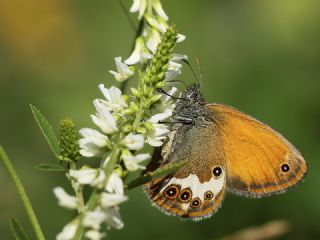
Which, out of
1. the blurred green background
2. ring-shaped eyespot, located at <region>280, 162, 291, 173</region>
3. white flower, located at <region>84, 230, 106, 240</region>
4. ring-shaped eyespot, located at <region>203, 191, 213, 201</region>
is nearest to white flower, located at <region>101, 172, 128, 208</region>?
white flower, located at <region>84, 230, 106, 240</region>

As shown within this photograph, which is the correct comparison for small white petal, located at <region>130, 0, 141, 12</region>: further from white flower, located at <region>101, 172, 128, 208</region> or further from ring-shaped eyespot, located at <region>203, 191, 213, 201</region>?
ring-shaped eyespot, located at <region>203, 191, 213, 201</region>

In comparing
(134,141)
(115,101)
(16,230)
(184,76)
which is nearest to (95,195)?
(134,141)

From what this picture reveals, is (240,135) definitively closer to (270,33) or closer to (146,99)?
(146,99)

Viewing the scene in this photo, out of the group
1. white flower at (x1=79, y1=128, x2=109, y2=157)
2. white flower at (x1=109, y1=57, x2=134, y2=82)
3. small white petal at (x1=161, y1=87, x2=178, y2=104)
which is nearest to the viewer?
white flower at (x1=79, y1=128, x2=109, y2=157)

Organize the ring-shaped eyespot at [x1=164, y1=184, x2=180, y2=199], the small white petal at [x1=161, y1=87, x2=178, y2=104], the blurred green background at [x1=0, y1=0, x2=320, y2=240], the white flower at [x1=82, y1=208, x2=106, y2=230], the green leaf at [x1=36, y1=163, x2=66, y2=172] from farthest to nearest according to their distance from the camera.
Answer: the blurred green background at [x1=0, y1=0, x2=320, y2=240] → the ring-shaped eyespot at [x1=164, y1=184, x2=180, y2=199] → the small white petal at [x1=161, y1=87, x2=178, y2=104] → the green leaf at [x1=36, y1=163, x2=66, y2=172] → the white flower at [x1=82, y1=208, x2=106, y2=230]

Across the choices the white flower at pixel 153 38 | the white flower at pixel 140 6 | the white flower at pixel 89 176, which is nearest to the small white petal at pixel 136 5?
the white flower at pixel 140 6
